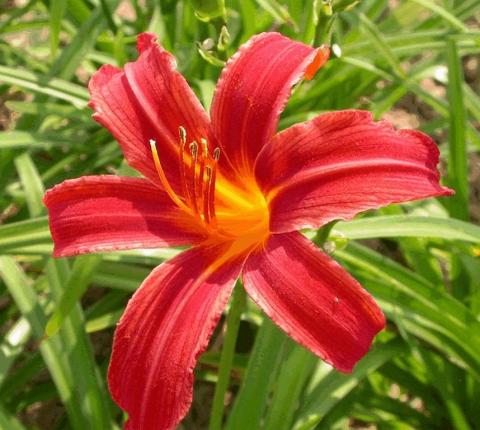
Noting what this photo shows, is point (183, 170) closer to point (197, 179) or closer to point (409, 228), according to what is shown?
point (197, 179)

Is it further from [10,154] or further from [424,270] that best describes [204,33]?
[424,270]

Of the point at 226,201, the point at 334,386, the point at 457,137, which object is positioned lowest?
the point at 334,386

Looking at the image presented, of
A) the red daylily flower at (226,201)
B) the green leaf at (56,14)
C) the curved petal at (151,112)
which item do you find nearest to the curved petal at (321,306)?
the red daylily flower at (226,201)

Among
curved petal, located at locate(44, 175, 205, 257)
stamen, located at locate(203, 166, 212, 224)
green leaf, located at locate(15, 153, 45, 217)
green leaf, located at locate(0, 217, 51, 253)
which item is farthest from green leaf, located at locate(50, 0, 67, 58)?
stamen, located at locate(203, 166, 212, 224)

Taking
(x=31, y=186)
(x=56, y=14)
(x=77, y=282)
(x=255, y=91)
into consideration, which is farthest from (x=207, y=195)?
(x=56, y=14)

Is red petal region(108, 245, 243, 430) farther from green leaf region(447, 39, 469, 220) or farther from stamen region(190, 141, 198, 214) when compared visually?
green leaf region(447, 39, 469, 220)

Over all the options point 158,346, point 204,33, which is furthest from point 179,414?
point 204,33
